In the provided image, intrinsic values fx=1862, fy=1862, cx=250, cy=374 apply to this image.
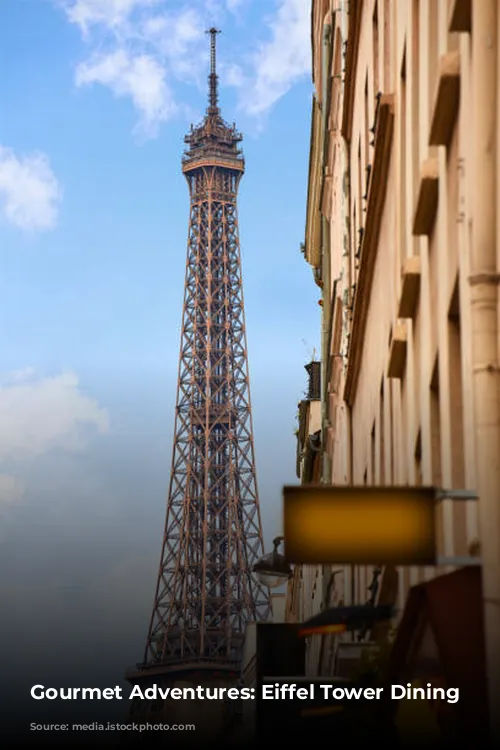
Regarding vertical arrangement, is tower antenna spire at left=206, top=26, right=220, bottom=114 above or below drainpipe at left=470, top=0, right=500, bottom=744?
above

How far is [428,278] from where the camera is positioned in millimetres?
12156

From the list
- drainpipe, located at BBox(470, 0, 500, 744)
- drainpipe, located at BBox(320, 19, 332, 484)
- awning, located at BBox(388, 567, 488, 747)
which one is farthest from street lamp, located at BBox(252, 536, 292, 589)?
drainpipe, located at BBox(470, 0, 500, 744)

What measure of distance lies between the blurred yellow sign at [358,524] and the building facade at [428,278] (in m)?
0.22

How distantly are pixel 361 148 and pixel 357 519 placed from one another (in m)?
13.5

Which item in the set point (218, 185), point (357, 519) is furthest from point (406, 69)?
point (218, 185)

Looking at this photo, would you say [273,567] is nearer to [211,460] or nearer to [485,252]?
[485,252]

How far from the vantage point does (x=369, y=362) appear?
19.8m

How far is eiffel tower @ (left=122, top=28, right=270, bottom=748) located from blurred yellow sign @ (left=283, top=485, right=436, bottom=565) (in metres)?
112

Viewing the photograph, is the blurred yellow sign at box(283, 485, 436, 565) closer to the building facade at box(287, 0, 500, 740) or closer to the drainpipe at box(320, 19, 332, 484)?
the building facade at box(287, 0, 500, 740)

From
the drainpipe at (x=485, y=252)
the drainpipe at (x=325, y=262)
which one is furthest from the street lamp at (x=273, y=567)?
the drainpipe at (x=485, y=252)

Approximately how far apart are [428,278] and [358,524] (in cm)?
401

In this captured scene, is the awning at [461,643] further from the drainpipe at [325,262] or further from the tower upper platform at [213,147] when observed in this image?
the tower upper platform at [213,147]

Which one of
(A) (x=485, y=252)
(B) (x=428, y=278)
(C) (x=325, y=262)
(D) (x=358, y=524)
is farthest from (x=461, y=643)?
(C) (x=325, y=262)

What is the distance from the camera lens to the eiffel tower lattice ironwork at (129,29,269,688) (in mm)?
127938
